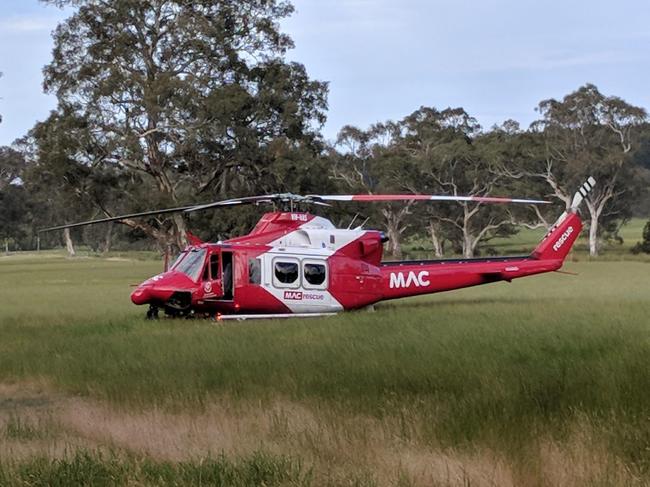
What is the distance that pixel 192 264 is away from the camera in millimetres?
15117

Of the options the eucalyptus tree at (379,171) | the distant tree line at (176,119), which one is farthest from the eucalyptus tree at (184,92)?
the eucalyptus tree at (379,171)

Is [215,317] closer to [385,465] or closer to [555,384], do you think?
[555,384]

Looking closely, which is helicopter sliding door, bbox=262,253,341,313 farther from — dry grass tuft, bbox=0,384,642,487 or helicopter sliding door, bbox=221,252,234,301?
dry grass tuft, bbox=0,384,642,487

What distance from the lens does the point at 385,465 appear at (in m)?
5.54

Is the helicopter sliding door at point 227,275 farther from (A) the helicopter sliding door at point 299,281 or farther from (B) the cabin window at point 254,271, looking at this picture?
(A) the helicopter sliding door at point 299,281

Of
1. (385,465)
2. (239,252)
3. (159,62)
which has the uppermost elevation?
(159,62)

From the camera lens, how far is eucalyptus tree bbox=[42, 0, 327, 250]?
119 ft

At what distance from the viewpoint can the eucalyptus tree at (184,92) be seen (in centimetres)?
3616

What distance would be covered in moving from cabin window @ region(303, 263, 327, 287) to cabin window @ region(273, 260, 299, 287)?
20cm

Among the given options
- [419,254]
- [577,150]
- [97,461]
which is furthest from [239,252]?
[419,254]

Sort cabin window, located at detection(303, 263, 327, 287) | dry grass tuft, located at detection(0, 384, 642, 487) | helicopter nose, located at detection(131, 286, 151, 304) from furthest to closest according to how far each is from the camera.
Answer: cabin window, located at detection(303, 263, 327, 287) < helicopter nose, located at detection(131, 286, 151, 304) < dry grass tuft, located at detection(0, 384, 642, 487)

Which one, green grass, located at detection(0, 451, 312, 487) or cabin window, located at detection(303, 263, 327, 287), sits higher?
cabin window, located at detection(303, 263, 327, 287)

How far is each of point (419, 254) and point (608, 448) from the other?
61612 mm

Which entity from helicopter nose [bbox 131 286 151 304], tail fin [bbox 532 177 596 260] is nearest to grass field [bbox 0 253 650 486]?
helicopter nose [bbox 131 286 151 304]
